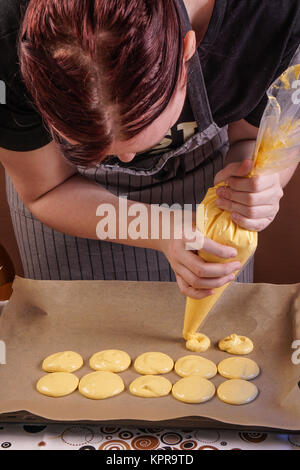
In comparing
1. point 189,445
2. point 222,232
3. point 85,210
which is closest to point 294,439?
point 189,445

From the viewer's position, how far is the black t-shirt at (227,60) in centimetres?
101

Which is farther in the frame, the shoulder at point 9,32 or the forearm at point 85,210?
the forearm at point 85,210

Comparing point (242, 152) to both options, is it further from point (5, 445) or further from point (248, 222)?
point (5, 445)

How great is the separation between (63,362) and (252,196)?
0.51m

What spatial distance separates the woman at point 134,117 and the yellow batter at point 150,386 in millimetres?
179

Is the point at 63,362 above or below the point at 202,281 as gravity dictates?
below

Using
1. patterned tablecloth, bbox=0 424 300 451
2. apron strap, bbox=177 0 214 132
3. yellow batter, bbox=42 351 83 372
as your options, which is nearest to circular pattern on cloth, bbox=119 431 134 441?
patterned tablecloth, bbox=0 424 300 451

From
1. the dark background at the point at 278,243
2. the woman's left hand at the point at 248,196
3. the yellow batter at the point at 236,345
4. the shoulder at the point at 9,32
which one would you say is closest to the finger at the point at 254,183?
the woman's left hand at the point at 248,196

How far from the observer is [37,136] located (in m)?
1.08

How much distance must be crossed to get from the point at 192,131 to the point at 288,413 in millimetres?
606

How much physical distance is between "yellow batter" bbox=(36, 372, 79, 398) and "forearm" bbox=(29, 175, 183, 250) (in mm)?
317

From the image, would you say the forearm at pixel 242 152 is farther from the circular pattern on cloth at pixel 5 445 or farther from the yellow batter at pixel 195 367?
the circular pattern on cloth at pixel 5 445

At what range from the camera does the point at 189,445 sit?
96 centimetres
